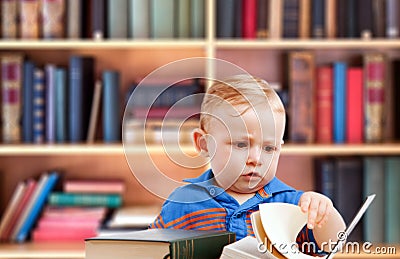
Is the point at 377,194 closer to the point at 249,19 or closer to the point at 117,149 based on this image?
the point at 249,19

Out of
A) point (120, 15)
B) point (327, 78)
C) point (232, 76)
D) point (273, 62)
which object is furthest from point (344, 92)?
point (232, 76)

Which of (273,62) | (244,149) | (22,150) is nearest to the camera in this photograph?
(244,149)

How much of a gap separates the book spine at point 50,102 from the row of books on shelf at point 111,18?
0.37 ft

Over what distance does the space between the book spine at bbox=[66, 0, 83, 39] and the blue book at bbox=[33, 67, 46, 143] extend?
160 millimetres

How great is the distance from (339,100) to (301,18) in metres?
0.30

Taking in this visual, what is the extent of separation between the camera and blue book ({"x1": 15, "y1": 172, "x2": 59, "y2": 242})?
2322mm

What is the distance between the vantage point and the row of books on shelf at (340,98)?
7.47 feet

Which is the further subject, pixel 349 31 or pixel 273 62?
pixel 273 62

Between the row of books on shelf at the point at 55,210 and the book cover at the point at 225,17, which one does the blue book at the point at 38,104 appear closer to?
the row of books on shelf at the point at 55,210

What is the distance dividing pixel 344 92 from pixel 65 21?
94 cm

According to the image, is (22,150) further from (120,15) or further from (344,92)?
(344,92)

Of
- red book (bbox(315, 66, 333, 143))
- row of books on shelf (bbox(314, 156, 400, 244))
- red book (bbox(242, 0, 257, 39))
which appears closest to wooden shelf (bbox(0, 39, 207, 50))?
red book (bbox(242, 0, 257, 39))

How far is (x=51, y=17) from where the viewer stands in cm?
225

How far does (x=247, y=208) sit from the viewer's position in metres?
0.79
